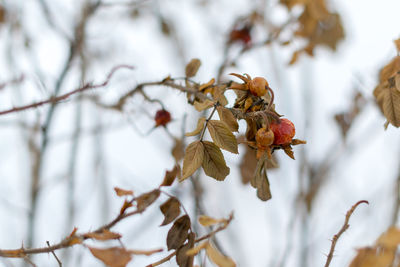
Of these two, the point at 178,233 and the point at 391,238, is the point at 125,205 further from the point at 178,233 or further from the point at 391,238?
the point at 391,238

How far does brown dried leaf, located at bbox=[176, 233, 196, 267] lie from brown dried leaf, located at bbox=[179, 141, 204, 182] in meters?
0.09

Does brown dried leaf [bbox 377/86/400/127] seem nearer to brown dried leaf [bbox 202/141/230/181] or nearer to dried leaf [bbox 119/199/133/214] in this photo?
brown dried leaf [bbox 202/141/230/181]

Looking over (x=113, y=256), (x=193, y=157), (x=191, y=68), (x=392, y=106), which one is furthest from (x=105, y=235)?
(x=392, y=106)

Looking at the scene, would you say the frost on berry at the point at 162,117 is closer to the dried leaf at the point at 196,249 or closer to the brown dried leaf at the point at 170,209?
the brown dried leaf at the point at 170,209

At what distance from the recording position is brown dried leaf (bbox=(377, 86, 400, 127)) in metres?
0.44

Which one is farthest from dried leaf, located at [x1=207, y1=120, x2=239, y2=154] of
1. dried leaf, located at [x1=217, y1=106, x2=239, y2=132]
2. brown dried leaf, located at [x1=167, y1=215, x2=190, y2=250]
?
brown dried leaf, located at [x1=167, y1=215, x2=190, y2=250]

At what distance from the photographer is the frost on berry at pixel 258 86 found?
39cm

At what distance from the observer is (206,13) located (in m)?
1.95

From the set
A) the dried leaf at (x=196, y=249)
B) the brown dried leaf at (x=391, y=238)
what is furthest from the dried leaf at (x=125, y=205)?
the brown dried leaf at (x=391, y=238)

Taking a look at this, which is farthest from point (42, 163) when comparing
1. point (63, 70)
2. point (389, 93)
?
point (389, 93)

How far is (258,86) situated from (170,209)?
0.17 meters

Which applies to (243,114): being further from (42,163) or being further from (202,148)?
(42,163)

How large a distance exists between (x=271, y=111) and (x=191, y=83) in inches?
7.1

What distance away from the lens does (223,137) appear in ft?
1.25
